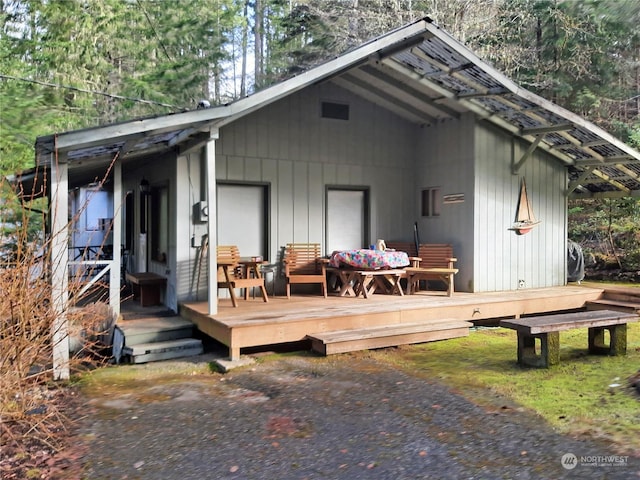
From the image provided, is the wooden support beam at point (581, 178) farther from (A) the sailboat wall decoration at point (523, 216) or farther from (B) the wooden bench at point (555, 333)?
(B) the wooden bench at point (555, 333)

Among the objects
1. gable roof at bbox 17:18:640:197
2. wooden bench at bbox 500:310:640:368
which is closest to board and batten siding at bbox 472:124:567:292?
gable roof at bbox 17:18:640:197

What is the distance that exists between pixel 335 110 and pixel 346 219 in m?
1.81

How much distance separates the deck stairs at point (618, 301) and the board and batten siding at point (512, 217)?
884 mm

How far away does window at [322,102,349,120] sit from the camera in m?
8.12

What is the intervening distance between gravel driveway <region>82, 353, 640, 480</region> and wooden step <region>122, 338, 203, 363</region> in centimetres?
88

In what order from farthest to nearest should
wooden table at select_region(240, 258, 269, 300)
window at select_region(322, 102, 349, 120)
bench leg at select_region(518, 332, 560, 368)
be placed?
window at select_region(322, 102, 349, 120) < wooden table at select_region(240, 258, 269, 300) < bench leg at select_region(518, 332, 560, 368)

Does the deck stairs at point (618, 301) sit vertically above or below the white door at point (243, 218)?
below

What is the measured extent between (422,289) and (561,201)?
309 centimetres

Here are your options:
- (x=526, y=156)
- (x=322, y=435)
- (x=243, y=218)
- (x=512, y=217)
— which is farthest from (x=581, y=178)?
(x=322, y=435)

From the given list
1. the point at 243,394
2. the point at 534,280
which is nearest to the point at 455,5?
the point at 534,280

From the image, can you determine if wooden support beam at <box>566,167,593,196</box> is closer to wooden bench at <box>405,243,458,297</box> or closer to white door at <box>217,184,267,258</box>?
wooden bench at <box>405,243,458,297</box>

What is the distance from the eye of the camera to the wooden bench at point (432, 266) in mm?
7453

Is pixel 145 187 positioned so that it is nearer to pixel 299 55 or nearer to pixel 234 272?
pixel 234 272

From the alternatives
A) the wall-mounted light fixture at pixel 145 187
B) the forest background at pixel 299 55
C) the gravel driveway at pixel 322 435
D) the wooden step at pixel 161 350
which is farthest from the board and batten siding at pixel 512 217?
the wall-mounted light fixture at pixel 145 187
